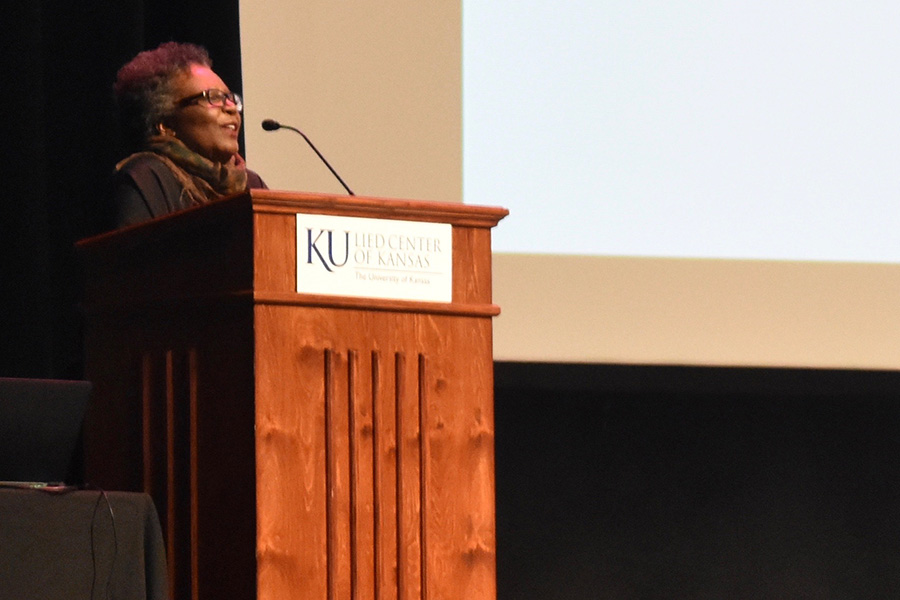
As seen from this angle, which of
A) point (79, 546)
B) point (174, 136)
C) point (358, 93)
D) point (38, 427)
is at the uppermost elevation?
point (358, 93)

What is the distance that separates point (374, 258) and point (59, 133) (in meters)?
1.67

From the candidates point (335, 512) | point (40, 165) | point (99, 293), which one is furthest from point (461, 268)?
point (40, 165)

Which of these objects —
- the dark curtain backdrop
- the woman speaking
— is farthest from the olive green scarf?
the dark curtain backdrop

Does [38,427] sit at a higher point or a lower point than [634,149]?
lower

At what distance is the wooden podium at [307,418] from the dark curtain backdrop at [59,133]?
4.09 feet

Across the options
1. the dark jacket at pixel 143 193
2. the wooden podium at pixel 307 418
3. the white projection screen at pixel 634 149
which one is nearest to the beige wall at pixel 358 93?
the white projection screen at pixel 634 149

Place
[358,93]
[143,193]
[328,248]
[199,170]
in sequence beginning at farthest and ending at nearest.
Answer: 1. [358,93]
2. [199,170]
3. [143,193]
4. [328,248]

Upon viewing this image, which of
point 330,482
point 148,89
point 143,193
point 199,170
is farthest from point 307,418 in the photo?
point 148,89

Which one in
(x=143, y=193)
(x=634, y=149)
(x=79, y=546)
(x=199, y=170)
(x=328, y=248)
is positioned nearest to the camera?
(x=79, y=546)

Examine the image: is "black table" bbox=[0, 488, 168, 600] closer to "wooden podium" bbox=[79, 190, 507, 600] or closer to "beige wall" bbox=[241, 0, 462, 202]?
"wooden podium" bbox=[79, 190, 507, 600]

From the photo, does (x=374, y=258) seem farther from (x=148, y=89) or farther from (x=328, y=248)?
(x=148, y=89)

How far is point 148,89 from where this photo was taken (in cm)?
289

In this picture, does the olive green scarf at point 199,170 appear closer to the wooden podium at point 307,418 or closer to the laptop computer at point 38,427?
the wooden podium at point 307,418

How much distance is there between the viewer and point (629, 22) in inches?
145
